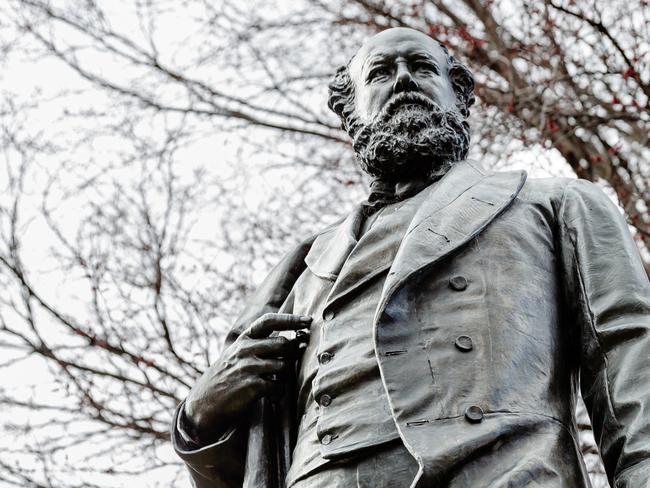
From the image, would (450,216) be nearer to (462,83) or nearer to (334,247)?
(334,247)

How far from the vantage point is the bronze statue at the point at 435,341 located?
2.96m

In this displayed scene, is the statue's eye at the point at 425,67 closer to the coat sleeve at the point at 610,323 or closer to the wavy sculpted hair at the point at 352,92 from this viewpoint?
the wavy sculpted hair at the point at 352,92

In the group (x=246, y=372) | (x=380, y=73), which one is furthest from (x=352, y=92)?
(x=246, y=372)

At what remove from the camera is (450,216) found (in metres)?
3.45

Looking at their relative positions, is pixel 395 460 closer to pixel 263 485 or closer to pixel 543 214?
pixel 263 485

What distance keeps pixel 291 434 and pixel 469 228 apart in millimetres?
733

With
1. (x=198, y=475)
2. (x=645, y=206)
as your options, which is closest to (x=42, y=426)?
(x=645, y=206)

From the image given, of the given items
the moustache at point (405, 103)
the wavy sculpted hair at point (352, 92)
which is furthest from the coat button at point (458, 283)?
the wavy sculpted hair at point (352, 92)

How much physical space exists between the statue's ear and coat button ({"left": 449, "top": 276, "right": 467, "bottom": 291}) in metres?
0.98

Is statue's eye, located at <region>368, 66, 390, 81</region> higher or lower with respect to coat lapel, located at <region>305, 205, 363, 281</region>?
higher

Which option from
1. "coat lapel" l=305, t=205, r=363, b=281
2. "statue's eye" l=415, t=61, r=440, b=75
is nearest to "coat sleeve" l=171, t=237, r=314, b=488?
"coat lapel" l=305, t=205, r=363, b=281

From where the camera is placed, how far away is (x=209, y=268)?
9.73 m

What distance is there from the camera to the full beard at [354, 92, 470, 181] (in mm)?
3850

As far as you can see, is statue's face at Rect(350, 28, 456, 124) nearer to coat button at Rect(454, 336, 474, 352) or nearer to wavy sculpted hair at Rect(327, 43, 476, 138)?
wavy sculpted hair at Rect(327, 43, 476, 138)
